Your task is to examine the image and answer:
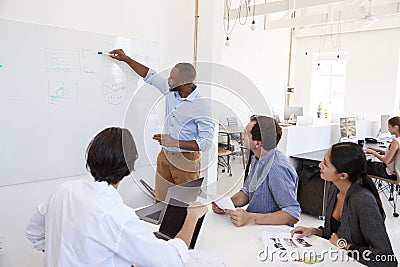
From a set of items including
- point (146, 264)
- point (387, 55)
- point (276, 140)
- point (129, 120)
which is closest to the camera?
point (146, 264)

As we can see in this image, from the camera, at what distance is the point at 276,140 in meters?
1.94

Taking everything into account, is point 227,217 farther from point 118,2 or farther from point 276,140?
point 118,2

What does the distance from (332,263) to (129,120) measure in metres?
1.85

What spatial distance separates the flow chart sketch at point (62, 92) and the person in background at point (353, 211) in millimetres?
1668

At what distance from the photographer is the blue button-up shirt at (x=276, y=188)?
176cm

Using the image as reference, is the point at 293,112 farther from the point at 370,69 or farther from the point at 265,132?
the point at 265,132

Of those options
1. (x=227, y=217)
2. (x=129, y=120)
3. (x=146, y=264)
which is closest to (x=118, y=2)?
(x=129, y=120)

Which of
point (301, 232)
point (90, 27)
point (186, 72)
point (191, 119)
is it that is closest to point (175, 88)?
point (186, 72)

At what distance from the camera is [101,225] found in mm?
1013

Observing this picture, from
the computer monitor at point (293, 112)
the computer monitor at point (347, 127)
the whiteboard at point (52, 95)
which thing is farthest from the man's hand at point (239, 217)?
the computer monitor at point (293, 112)

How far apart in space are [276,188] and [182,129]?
2.99 ft

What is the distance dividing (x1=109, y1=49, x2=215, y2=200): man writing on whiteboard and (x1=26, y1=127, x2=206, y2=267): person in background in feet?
4.03

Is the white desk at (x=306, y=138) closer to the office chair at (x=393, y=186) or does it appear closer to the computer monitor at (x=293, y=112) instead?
the office chair at (x=393, y=186)

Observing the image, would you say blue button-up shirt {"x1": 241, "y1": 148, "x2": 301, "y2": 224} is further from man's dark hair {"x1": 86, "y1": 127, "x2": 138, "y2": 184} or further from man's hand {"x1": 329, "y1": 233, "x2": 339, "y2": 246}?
man's dark hair {"x1": 86, "y1": 127, "x2": 138, "y2": 184}
